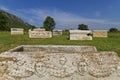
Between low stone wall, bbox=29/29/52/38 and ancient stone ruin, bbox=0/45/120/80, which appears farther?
low stone wall, bbox=29/29/52/38

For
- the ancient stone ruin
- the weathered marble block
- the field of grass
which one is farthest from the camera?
the weathered marble block

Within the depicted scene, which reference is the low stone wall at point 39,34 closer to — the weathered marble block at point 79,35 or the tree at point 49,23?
the weathered marble block at point 79,35

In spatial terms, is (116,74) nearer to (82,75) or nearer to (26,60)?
(82,75)

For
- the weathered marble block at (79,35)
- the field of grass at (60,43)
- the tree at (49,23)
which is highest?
the tree at (49,23)

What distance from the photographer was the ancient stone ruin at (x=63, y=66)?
3508 millimetres

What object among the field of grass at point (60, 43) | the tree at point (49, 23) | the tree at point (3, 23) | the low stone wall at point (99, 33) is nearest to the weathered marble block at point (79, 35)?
the field of grass at point (60, 43)

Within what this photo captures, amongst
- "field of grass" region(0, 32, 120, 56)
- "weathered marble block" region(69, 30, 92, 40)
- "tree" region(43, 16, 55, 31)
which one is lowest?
"field of grass" region(0, 32, 120, 56)

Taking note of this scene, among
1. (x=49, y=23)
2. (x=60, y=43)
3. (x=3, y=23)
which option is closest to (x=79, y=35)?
(x=60, y=43)

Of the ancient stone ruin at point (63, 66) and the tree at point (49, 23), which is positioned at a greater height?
the tree at point (49, 23)

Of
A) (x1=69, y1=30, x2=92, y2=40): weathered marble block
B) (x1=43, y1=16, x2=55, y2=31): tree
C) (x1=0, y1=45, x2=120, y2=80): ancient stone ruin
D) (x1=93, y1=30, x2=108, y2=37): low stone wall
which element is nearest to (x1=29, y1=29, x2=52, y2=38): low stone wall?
(x1=69, y1=30, x2=92, y2=40): weathered marble block

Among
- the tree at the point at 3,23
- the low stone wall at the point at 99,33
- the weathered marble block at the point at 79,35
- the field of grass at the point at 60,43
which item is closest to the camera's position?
the field of grass at the point at 60,43

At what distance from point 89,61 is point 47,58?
0.74 m

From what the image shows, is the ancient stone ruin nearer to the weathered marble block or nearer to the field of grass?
the field of grass

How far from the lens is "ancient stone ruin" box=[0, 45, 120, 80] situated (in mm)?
3508
